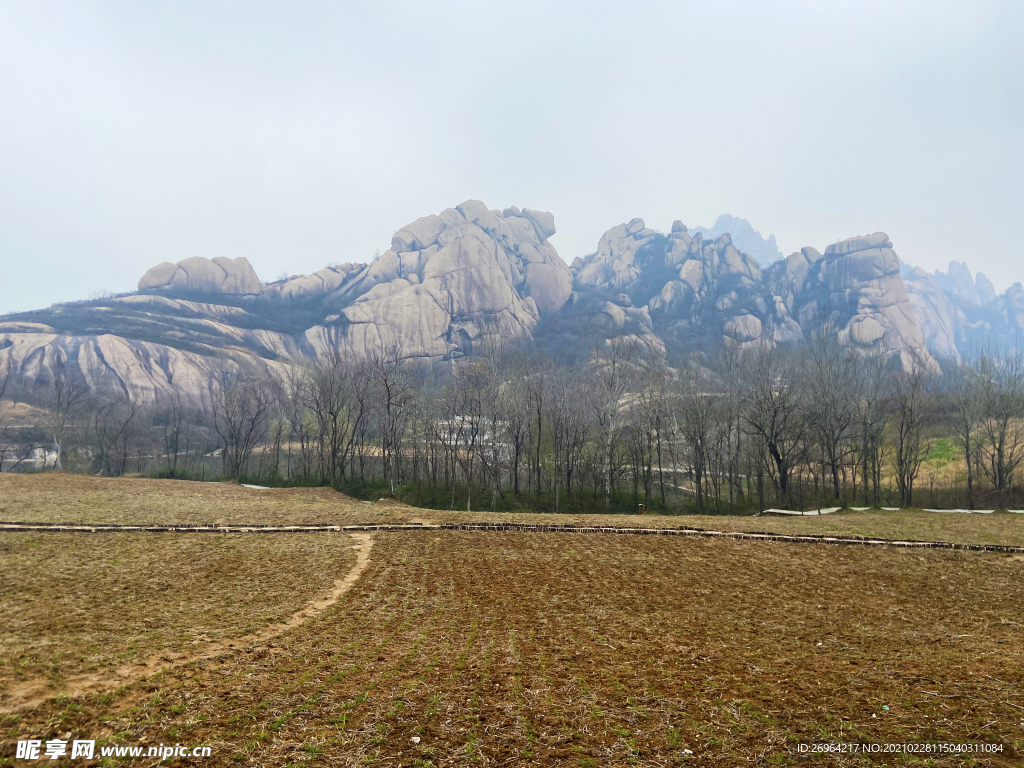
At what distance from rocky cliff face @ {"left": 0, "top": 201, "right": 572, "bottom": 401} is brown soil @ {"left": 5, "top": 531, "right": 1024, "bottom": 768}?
8741 centimetres

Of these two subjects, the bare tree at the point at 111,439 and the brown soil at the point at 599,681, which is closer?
the brown soil at the point at 599,681

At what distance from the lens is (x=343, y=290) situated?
15362 centimetres

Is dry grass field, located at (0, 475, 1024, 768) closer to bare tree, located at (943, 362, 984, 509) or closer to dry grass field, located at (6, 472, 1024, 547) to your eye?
dry grass field, located at (6, 472, 1024, 547)

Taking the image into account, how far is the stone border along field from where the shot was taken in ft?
62.6

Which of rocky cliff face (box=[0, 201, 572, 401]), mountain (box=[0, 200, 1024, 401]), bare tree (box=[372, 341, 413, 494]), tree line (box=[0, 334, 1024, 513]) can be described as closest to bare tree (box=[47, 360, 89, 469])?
tree line (box=[0, 334, 1024, 513])

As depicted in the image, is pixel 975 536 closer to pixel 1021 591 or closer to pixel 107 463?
pixel 1021 591

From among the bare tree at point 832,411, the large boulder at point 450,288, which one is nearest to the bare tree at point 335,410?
the bare tree at point 832,411

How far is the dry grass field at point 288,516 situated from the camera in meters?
21.7

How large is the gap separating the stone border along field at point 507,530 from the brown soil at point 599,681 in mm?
5647

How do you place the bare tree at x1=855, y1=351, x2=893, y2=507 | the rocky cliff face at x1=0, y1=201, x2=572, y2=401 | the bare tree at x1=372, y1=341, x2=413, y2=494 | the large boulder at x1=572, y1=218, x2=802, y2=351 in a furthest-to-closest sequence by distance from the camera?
the large boulder at x1=572, y1=218, x2=802, y2=351
the rocky cliff face at x1=0, y1=201, x2=572, y2=401
the bare tree at x1=372, y1=341, x2=413, y2=494
the bare tree at x1=855, y1=351, x2=893, y2=507

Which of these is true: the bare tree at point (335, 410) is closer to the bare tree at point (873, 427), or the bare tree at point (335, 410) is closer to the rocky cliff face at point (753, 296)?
the bare tree at point (873, 427)

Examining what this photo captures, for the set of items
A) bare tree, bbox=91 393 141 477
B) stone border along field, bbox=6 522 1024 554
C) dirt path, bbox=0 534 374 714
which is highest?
bare tree, bbox=91 393 141 477

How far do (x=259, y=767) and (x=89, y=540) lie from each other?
1791 centimetres

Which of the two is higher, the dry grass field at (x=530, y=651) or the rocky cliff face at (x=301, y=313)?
the rocky cliff face at (x=301, y=313)
